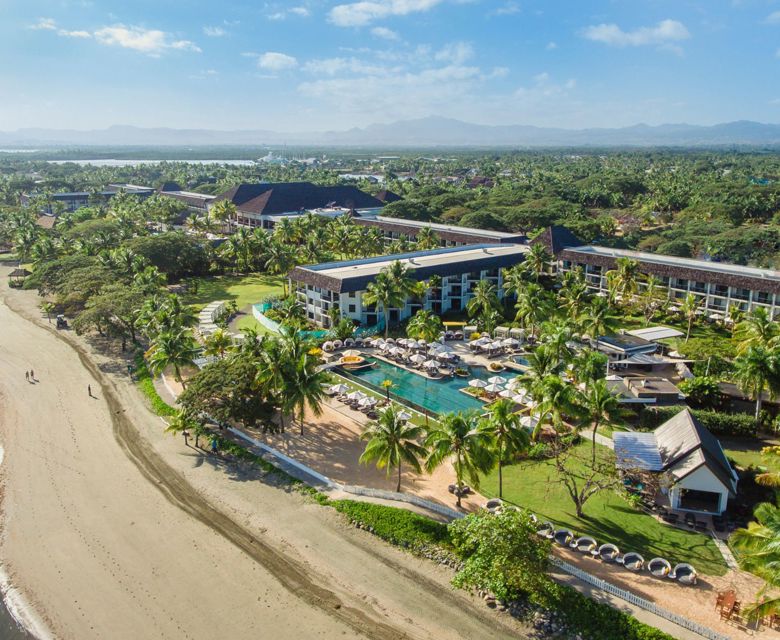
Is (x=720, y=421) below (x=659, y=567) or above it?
above

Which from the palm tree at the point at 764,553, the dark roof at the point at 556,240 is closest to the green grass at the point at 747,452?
the palm tree at the point at 764,553

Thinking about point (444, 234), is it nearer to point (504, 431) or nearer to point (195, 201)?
point (504, 431)

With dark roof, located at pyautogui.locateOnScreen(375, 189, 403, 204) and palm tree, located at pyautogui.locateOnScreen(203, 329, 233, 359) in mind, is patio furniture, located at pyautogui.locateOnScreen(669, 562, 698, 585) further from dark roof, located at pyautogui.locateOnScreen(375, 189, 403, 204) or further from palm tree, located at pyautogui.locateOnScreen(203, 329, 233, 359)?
dark roof, located at pyautogui.locateOnScreen(375, 189, 403, 204)

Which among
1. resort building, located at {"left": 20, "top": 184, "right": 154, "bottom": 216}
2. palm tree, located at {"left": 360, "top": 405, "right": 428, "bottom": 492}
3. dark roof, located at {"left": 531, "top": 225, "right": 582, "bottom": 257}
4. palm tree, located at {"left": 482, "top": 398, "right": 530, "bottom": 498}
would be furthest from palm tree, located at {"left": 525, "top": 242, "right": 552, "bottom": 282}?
resort building, located at {"left": 20, "top": 184, "right": 154, "bottom": 216}

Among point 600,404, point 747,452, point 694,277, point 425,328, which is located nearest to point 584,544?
point 600,404

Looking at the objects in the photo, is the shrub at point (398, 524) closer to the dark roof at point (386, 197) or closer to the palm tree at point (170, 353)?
the palm tree at point (170, 353)

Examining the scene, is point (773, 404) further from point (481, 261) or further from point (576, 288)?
point (481, 261)

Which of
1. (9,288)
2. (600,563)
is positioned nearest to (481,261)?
(600,563)
